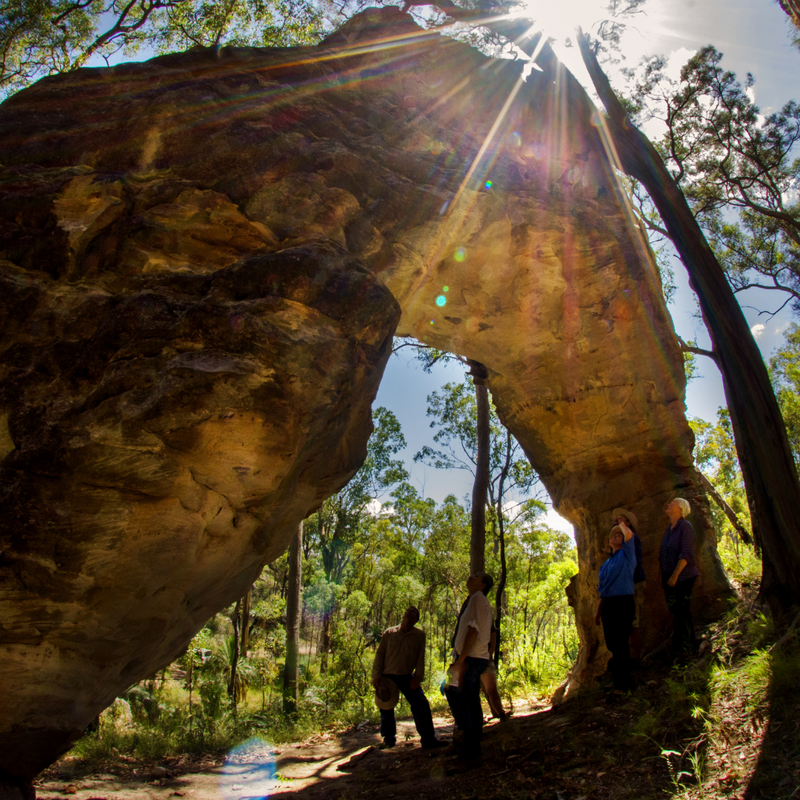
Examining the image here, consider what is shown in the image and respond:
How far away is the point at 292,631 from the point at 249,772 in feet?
17.8

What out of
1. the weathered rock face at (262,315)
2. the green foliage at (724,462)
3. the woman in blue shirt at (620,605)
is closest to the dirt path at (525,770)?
the woman in blue shirt at (620,605)

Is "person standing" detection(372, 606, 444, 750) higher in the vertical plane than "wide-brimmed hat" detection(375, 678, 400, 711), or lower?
higher

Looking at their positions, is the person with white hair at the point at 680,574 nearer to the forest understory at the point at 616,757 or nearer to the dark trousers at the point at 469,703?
the forest understory at the point at 616,757

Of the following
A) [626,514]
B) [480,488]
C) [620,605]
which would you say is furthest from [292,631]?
[620,605]

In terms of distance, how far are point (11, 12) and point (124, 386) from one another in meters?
11.4

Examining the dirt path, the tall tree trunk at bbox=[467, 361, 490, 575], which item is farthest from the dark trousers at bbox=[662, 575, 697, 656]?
the tall tree trunk at bbox=[467, 361, 490, 575]

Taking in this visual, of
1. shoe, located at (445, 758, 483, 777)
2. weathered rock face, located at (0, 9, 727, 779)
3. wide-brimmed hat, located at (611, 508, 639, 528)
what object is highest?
weathered rock face, located at (0, 9, 727, 779)

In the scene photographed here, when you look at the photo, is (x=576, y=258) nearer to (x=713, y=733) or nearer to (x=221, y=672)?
(x=713, y=733)

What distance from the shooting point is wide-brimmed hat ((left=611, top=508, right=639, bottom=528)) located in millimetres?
7397

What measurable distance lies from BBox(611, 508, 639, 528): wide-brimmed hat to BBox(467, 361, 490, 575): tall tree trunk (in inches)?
113

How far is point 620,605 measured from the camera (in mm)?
5191

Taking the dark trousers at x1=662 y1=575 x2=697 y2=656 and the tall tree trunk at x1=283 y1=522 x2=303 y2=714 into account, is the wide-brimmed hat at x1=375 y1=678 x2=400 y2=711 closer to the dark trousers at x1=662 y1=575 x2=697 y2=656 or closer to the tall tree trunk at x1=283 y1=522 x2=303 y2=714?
the dark trousers at x1=662 y1=575 x2=697 y2=656

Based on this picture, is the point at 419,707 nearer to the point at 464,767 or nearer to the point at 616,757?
the point at 464,767

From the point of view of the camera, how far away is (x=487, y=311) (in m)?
8.15
